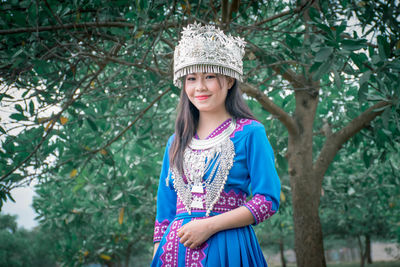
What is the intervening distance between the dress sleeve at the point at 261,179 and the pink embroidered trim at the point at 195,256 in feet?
0.87

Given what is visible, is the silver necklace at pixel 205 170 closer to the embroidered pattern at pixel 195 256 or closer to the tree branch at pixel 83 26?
the embroidered pattern at pixel 195 256

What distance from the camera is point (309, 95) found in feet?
13.5

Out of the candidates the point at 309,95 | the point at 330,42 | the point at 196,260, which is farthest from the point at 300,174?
the point at 196,260

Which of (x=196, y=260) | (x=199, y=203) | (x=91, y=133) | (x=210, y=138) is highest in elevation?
(x=91, y=133)

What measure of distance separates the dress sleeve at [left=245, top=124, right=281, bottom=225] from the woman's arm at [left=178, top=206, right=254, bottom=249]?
40 mm

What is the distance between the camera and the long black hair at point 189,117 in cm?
195

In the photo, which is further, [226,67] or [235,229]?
[226,67]

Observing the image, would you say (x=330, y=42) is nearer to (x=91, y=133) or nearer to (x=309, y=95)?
(x=309, y=95)

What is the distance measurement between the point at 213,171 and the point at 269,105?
1.99m

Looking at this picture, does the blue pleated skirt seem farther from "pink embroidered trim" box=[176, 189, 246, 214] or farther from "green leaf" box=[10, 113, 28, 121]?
"green leaf" box=[10, 113, 28, 121]

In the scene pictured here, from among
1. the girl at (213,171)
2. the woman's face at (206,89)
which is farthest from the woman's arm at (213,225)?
the woman's face at (206,89)

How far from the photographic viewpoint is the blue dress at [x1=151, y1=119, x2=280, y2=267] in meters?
1.66

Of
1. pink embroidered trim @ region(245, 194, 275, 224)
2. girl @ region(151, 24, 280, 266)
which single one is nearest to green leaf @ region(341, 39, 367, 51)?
girl @ region(151, 24, 280, 266)

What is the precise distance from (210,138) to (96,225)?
7420 mm
